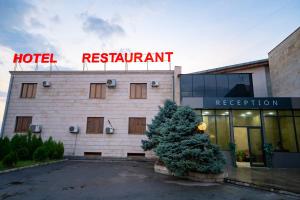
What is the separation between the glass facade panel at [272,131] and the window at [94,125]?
1420cm

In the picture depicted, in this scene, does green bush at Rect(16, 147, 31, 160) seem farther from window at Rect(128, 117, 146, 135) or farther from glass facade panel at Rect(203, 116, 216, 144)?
glass facade panel at Rect(203, 116, 216, 144)

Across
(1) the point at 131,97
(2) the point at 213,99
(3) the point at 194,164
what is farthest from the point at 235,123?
(1) the point at 131,97

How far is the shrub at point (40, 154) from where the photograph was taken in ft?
42.9

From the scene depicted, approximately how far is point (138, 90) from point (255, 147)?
11228 millimetres

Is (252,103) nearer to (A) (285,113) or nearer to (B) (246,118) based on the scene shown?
(B) (246,118)

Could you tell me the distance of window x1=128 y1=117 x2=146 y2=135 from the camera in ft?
56.3

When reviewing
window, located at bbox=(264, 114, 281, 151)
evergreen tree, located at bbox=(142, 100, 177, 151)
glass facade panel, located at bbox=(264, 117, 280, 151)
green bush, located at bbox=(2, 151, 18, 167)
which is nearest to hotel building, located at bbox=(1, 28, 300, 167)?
evergreen tree, located at bbox=(142, 100, 177, 151)

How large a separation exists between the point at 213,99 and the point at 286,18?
29.9 feet

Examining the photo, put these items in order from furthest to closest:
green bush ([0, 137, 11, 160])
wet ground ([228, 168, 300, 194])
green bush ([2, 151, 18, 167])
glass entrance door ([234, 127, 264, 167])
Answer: glass entrance door ([234, 127, 264, 167]), green bush ([0, 137, 11, 160]), green bush ([2, 151, 18, 167]), wet ground ([228, 168, 300, 194])

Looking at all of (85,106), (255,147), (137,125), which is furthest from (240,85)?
(85,106)

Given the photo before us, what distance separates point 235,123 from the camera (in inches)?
561

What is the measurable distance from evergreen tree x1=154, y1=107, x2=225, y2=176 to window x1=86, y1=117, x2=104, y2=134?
352 inches

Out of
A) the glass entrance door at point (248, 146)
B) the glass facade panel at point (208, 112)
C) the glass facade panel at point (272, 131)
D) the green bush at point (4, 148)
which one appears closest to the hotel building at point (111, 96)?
the glass facade panel at point (208, 112)

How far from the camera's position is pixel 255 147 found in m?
13.7
